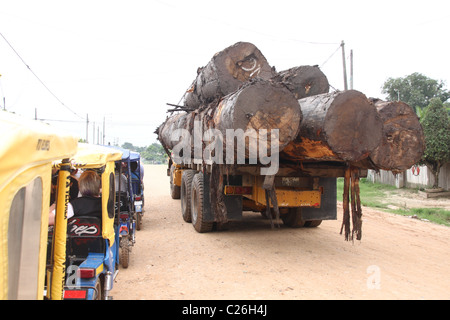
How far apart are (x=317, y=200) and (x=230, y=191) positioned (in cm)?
152

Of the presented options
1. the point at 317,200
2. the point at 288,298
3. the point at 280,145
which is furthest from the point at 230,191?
the point at 288,298

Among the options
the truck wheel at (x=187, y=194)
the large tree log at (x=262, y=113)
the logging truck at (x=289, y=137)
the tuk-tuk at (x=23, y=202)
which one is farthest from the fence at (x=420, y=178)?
the tuk-tuk at (x=23, y=202)

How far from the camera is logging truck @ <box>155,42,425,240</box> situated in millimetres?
4453

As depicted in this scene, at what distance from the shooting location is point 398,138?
16.2ft

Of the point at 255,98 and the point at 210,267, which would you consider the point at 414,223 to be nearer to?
the point at 210,267

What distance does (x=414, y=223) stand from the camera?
9.35m

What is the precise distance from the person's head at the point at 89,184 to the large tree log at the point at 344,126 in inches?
104

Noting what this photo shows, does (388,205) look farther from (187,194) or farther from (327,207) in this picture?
(187,194)

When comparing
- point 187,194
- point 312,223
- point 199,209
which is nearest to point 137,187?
point 187,194

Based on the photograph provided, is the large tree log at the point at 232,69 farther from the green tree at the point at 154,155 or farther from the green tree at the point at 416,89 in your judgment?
the green tree at the point at 154,155

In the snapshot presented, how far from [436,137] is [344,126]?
13.2m

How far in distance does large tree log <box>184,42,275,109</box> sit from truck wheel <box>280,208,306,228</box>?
291 cm

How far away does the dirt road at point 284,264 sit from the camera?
449 centimetres

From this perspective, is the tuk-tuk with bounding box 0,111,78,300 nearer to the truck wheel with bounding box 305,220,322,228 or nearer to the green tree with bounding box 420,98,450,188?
the truck wheel with bounding box 305,220,322,228
